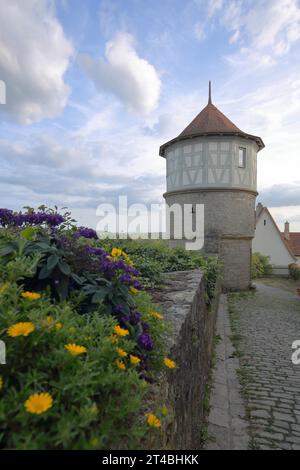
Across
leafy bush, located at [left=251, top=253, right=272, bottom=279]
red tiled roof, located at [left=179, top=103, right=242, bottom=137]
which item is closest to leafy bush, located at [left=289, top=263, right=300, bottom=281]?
leafy bush, located at [left=251, top=253, right=272, bottom=279]

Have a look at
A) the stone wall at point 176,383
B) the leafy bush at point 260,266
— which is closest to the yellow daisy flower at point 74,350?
the stone wall at point 176,383

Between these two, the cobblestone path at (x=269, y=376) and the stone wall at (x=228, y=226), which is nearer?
the cobblestone path at (x=269, y=376)

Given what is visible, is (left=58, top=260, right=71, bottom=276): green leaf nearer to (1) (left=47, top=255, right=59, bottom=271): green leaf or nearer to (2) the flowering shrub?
(1) (left=47, top=255, right=59, bottom=271): green leaf

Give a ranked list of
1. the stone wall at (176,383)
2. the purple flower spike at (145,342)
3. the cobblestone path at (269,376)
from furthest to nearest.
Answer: the cobblestone path at (269,376), the purple flower spike at (145,342), the stone wall at (176,383)

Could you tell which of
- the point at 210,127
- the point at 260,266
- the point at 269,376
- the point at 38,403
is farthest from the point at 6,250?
the point at 260,266

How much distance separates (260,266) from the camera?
91.6 feet

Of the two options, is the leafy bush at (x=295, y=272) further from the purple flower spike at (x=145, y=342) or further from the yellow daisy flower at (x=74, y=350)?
the yellow daisy flower at (x=74, y=350)

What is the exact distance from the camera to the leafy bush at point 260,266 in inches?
1061

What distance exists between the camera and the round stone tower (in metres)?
→ 17.1

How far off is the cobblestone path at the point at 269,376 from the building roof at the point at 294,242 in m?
22.2

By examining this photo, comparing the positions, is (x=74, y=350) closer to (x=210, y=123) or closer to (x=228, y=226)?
(x=228, y=226)

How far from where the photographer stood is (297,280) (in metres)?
Result: 26.5

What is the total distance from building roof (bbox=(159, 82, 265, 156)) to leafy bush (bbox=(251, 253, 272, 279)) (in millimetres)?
11475

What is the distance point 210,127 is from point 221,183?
3.38m
